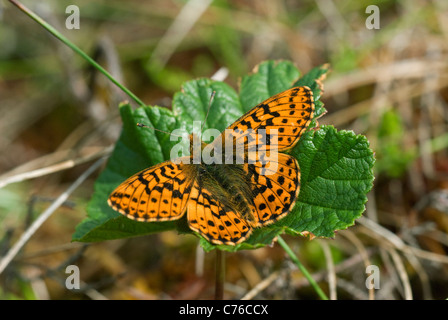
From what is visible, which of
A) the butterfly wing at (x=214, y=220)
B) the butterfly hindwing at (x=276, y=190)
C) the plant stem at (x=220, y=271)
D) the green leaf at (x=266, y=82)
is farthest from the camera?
the green leaf at (x=266, y=82)

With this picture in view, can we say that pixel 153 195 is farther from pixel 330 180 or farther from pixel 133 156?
pixel 330 180

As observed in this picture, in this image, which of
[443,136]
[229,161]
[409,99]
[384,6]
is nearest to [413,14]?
[384,6]

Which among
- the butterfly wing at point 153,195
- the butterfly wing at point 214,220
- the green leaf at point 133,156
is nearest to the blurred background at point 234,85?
the green leaf at point 133,156

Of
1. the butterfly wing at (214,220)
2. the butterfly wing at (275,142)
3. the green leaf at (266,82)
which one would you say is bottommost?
the butterfly wing at (214,220)

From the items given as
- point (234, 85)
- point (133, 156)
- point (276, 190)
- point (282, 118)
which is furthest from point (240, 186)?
point (234, 85)

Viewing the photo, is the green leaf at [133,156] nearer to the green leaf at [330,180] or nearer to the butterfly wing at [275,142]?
the butterfly wing at [275,142]

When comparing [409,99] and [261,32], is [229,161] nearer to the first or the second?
[409,99]
